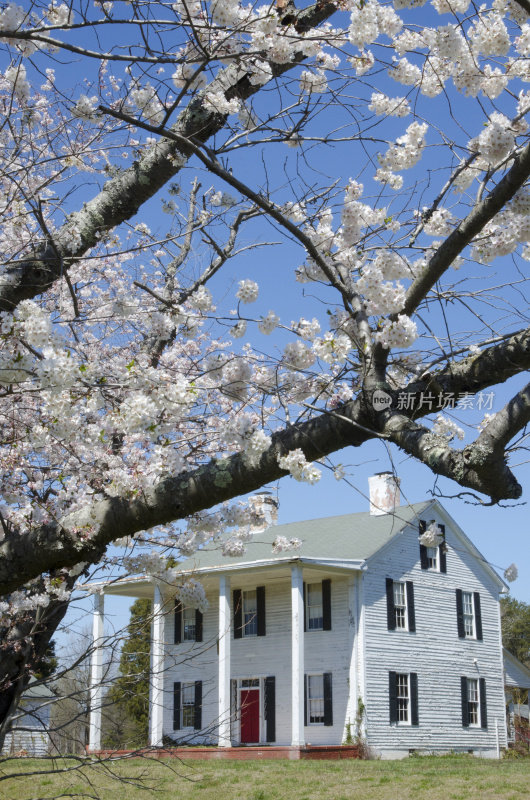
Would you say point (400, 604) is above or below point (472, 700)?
above

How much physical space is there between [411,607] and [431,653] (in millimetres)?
1336

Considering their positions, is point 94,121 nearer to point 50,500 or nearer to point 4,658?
Answer: point 50,500

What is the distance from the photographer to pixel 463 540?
77.9 ft

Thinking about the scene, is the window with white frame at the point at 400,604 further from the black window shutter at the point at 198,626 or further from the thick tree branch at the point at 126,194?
the thick tree branch at the point at 126,194

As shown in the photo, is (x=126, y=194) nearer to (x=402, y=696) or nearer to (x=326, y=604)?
(x=326, y=604)

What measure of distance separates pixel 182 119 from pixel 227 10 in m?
0.90

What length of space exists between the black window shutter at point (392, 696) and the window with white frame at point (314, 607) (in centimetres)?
207

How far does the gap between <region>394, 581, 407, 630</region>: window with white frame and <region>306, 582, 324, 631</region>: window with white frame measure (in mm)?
1978

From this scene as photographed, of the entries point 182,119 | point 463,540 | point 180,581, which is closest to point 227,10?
point 182,119

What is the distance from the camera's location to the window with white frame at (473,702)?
2139 cm

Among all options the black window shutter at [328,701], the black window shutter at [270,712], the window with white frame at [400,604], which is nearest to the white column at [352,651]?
the black window shutter at [328,701]

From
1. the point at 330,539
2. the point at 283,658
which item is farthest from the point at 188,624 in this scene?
the point at 330,539

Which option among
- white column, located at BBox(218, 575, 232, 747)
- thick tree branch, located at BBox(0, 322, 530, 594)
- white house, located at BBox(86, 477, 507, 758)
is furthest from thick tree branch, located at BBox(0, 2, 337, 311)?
white house, located at BBox(86, 477, 507, 758)

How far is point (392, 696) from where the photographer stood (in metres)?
18.9
